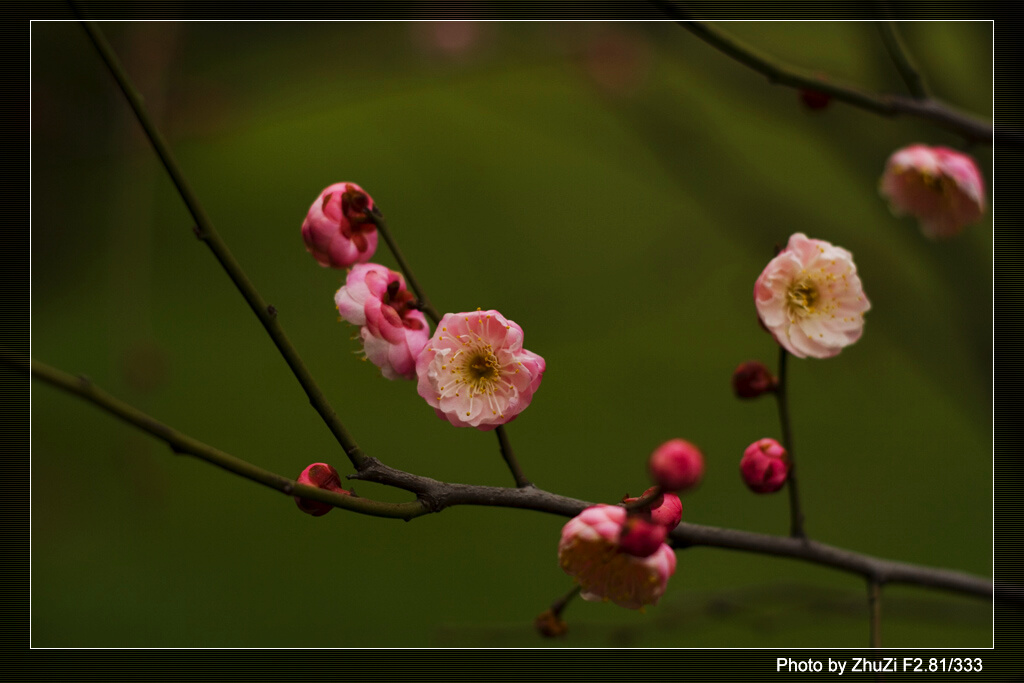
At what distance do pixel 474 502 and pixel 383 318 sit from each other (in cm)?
16

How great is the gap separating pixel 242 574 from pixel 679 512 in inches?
75.5

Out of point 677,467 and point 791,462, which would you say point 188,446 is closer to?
point 677,467

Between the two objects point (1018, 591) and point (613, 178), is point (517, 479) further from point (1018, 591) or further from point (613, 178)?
point (613, 178)

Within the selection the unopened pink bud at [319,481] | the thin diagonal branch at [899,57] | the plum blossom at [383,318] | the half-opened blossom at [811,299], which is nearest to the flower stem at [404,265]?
the plum blossom at [383,318]

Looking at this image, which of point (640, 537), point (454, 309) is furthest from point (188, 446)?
point (454, 309)

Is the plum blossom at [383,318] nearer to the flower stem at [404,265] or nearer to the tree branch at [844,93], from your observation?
the flower stem at [404,265]

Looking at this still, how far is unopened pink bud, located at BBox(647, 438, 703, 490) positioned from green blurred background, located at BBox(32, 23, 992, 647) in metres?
0.83

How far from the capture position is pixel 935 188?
85cm

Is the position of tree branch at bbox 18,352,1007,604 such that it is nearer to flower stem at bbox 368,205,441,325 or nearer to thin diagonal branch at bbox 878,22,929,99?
flower stem at bbox 368,205,441,325

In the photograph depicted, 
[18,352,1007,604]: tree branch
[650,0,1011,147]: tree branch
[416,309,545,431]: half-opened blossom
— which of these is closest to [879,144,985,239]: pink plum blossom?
[650,0,1011,147]: tree branch

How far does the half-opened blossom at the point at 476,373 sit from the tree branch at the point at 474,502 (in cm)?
7

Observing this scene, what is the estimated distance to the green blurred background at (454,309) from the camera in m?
1.64

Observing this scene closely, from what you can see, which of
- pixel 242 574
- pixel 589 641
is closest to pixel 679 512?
pixel 589 641

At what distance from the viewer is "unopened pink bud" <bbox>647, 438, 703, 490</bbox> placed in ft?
1.23
